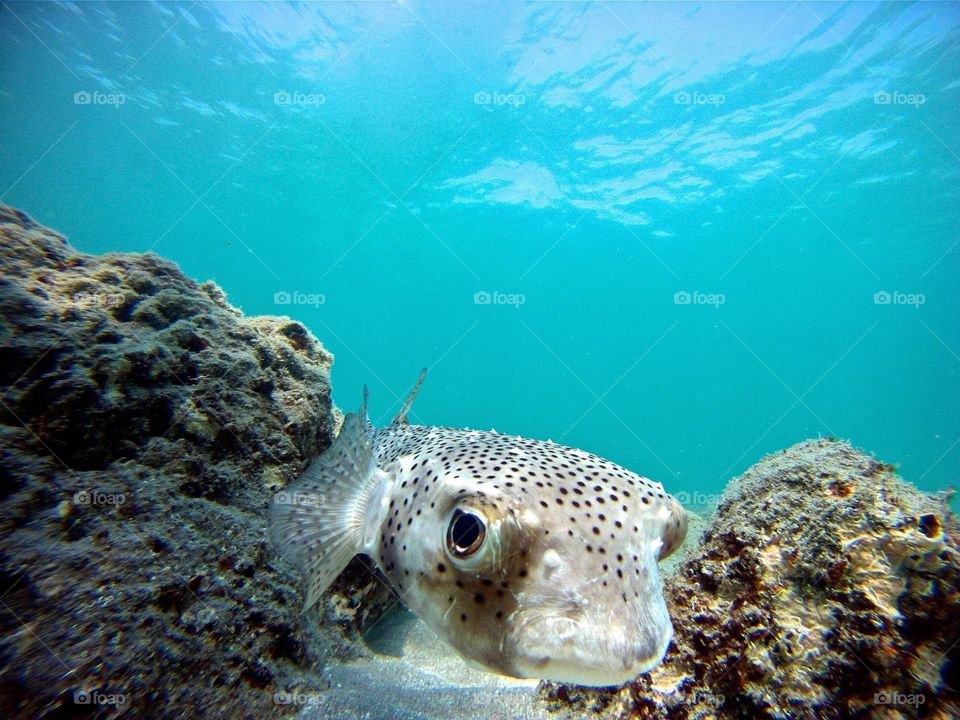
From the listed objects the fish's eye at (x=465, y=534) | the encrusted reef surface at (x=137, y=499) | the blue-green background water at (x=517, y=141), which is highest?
the blue-green background water at (x=517, y=141)

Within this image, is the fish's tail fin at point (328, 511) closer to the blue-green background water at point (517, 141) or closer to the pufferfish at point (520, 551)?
the pufferfish at point (520, 551)

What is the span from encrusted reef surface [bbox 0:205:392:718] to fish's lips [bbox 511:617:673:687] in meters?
1.54

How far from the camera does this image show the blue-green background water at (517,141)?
898 inches

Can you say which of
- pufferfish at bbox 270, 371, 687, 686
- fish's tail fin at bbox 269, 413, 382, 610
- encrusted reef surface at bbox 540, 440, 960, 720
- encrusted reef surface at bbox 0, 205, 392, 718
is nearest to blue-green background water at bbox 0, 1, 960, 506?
encrusted reef surface at bbox 0, 205, 392, 718

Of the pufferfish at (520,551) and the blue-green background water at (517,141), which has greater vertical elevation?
the blue-green background water at (517,141)

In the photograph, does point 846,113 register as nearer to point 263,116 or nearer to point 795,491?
point 795,491

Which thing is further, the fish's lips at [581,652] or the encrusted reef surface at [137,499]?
the encrusted reef surface at [137,499]

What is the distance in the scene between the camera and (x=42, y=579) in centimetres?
179

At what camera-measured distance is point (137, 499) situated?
2332mm

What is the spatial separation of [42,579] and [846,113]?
37823mm

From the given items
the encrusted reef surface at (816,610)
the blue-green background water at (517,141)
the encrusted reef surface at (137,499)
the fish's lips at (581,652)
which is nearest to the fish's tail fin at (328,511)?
the encrusted reef surface at (137,499)

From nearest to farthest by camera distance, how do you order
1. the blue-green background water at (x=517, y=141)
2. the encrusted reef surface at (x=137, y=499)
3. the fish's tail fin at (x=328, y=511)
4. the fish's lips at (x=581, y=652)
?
the fish's lips at (x=581, y=652)
the encrusted reef surface at (x=137, y=499)
the fish's tail fin at (x=328, y=511)
the blue-green background water at (x=517, y=141)

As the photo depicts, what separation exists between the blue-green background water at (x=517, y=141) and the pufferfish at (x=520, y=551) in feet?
21.6

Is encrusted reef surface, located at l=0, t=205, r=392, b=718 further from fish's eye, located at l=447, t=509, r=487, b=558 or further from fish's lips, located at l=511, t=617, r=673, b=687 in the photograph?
fish's lips, located at l=511, t=617, r=673, b=687
